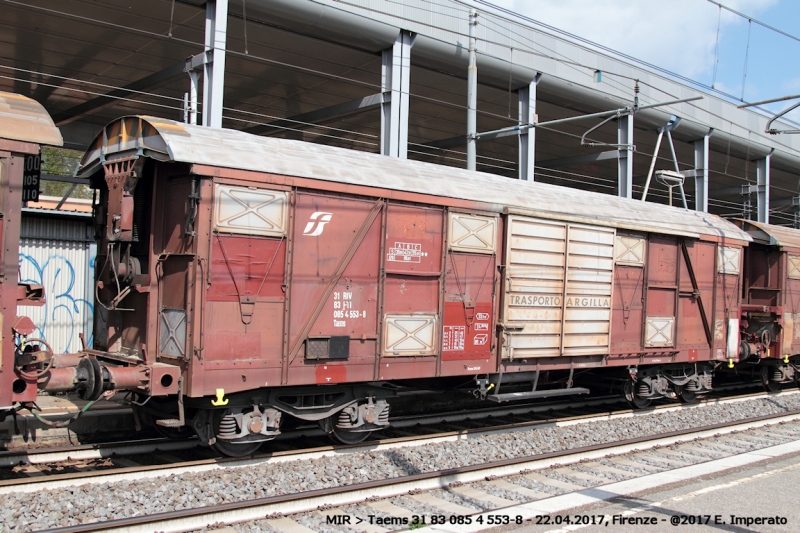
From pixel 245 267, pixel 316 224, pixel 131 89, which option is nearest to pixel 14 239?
pixel 245 267

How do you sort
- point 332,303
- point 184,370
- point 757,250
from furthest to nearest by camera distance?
point 757,250
point 332,303
point 184,370

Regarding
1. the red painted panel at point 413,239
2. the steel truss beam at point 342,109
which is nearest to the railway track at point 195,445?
the red painted panel at point 413,239

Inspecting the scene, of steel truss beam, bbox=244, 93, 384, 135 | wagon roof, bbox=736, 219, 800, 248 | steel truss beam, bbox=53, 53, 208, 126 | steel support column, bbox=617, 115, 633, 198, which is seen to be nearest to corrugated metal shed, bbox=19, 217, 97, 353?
steel truss beam, bbox=53, 53, 208, 126

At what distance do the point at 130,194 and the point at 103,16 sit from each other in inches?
450

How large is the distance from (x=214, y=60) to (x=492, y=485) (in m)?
11.2

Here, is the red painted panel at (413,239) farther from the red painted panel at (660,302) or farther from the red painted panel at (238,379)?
the red painted panel at (660,302)

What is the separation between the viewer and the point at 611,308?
12008 mm

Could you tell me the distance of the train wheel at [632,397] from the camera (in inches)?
522

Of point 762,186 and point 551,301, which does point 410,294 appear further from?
point 762,186

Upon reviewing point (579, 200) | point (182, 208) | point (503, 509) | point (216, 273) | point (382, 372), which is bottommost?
point (503, 509)

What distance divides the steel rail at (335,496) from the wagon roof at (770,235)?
8.19 meters

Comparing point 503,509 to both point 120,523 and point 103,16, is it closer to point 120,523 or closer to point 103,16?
point 120,523

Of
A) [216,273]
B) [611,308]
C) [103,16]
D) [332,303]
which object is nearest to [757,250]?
[611,308]

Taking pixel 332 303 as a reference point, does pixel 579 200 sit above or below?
above
